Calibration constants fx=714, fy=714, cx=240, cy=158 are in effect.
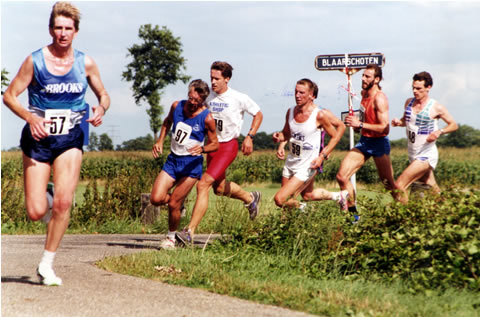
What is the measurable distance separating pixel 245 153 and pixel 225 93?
3.09 ft

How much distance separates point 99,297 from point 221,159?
13.5ft

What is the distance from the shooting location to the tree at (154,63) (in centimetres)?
5791

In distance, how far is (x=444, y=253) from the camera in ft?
22.1

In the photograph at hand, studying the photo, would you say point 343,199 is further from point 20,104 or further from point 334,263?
point 20,104

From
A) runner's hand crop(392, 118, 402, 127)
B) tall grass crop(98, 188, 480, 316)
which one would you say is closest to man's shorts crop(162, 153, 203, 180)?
tall grass crop(98, 188, 480, 316)

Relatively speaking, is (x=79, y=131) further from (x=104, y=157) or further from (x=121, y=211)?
(x=104, y=157)

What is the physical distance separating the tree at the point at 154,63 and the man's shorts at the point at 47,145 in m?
49.5

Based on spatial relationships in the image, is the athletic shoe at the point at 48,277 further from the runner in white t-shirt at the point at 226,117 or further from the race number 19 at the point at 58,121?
the runner in white t-shirt at the point at 226,117

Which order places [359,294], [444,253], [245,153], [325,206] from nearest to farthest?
1. [359,294]
2. [444,253]
3. [325,206]
4. [245,153]

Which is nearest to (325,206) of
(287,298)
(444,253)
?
(444,253)

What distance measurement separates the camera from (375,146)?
10.9m

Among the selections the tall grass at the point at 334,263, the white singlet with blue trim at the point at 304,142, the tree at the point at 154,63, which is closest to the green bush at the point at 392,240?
the tall grass at the point at 334,263

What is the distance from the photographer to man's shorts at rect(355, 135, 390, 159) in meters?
10.9

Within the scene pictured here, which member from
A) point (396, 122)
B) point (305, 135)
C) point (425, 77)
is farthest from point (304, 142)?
point (425, 77)
